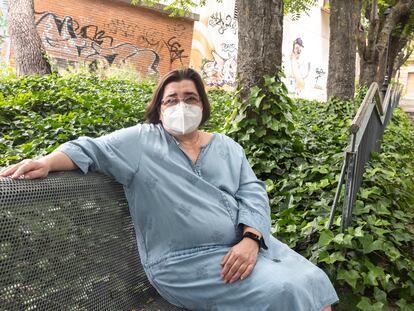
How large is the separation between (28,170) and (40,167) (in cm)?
6

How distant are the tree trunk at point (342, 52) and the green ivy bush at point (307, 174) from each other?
3.35 meters

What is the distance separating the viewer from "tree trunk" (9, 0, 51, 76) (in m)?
9.16

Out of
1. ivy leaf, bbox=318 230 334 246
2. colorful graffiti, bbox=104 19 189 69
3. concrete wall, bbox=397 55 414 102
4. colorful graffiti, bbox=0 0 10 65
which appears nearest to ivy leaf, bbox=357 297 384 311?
ivy leaf, bbox=318 230 334 246

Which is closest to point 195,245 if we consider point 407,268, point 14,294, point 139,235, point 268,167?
point 139,235

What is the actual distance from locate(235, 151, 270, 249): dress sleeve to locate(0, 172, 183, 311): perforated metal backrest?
0.59m

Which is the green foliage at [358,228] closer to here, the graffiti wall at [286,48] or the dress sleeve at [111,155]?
the dress sleeve at [111,155]

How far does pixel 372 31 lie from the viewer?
14.2 meters

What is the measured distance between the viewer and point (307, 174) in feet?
13.0

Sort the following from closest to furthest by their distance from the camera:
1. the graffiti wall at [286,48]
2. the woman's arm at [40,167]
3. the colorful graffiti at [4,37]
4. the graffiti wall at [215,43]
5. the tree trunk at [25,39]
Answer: the woman's arm at [40,167]
the tree trunk at [25,39]
the colorful graffiti at [4,37]
the graffiti wall at [215,43]
the graffiti wall at [286,48]

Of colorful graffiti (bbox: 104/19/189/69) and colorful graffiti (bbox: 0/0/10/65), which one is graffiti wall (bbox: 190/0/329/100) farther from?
colorful graffiti (bbox: 0/0/10/65)

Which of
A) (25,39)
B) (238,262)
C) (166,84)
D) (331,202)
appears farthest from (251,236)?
(25,39)

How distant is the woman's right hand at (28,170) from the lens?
5.61 ft

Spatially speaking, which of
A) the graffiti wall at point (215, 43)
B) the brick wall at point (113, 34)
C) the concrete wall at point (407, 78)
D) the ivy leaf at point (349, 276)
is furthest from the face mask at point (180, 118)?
the concrete wall at point (407, 78)

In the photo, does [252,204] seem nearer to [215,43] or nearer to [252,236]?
[252,236]
